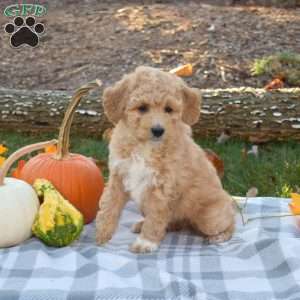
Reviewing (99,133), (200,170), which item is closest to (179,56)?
(99,133)

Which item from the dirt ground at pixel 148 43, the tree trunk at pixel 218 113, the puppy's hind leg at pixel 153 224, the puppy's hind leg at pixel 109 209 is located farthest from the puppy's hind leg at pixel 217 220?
the dirt ground at pixel 148 43

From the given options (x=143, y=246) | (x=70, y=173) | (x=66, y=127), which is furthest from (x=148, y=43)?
(x=143, y=246)

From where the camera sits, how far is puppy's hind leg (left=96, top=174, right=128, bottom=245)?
3.68 m

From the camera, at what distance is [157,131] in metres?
3.30

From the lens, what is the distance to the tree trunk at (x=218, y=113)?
573 centimetres

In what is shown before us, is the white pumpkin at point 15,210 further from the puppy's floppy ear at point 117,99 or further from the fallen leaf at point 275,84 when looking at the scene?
the fallen leaf at point 275,84

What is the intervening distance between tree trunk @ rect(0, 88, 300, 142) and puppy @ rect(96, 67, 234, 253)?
6.68 feet

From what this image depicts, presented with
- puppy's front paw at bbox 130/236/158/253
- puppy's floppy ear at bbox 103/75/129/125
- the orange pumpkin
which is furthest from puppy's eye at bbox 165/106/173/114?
puppy's front paw at bbox 130/236/158/253

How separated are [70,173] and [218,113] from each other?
221cm

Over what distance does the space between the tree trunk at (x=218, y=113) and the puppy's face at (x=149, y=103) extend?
2.27 m

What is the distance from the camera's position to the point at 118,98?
3463 millimetres

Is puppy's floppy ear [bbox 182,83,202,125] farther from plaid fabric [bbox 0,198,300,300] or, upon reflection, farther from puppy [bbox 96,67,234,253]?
plaid fabric [bbox 0,198,300,300]

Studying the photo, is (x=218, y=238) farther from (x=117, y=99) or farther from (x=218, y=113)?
(x=218, y=113)

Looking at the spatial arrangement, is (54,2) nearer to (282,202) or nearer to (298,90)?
(298,90)
